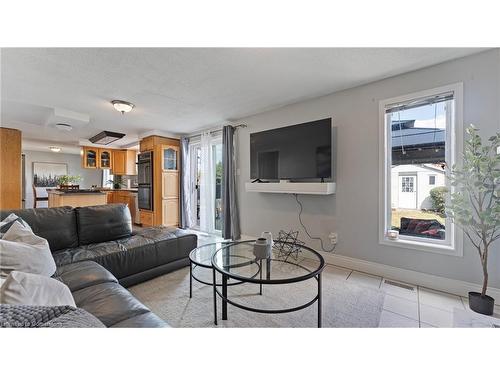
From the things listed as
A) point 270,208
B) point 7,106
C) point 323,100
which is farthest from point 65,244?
point 323,100

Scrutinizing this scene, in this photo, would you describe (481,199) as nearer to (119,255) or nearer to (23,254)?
(119,255)

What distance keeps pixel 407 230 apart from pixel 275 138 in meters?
2.00

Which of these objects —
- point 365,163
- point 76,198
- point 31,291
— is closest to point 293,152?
point 365,163

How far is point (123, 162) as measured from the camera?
646cm

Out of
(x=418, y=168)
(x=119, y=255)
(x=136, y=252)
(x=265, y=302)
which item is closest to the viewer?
(x=265, y=302)

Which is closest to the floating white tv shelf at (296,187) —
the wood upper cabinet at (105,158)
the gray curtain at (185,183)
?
the gray curtain at (185,183)

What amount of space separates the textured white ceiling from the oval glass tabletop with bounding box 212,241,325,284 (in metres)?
1.79

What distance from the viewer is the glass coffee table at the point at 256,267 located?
1419 mm

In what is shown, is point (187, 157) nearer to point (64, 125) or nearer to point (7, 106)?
point (64, 125)

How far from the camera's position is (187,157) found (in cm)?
488

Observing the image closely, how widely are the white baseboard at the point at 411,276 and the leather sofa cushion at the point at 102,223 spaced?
2.56 meters

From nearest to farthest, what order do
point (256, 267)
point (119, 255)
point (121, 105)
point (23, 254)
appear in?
1. point (23, 254)
2. point (256, 267)
3. point (119, 255)
4. point (121, 105)

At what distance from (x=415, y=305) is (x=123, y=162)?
7255 millimetres

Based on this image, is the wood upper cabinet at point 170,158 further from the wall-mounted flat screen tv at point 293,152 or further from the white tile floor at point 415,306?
the white tile floor at point 415,306
